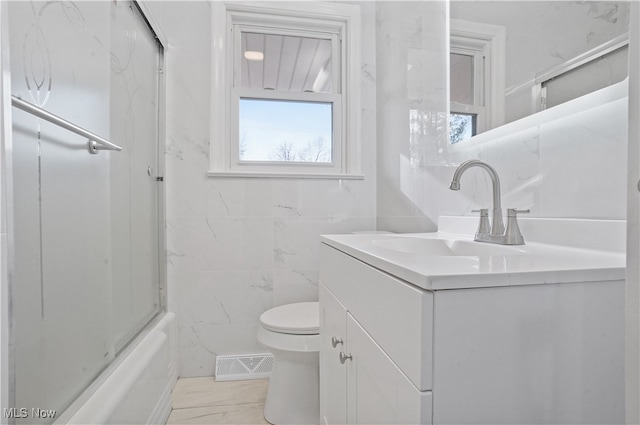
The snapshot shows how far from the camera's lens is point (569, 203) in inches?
29.9

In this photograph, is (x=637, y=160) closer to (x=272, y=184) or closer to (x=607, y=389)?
(x=607, y=389)

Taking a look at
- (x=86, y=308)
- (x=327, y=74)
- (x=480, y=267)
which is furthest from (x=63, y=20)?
(x=327, y=74)

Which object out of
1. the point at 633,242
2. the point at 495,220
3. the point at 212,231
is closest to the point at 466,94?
the point at 495,220

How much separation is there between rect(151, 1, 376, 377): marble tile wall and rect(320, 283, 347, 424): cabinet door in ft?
2.28

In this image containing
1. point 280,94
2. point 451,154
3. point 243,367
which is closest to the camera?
point 451,154

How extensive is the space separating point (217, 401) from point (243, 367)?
228 millimetres

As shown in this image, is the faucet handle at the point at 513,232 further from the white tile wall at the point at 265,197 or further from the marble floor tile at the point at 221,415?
the marble floor tile at the point at 221,415

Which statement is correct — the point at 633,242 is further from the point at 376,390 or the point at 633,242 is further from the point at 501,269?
the point at 376,390

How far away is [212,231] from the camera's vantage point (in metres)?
1.70

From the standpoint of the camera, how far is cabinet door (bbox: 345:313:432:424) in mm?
443

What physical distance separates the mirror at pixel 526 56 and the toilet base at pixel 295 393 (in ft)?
3.59

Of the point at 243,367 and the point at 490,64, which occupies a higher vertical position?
the point at 490,64

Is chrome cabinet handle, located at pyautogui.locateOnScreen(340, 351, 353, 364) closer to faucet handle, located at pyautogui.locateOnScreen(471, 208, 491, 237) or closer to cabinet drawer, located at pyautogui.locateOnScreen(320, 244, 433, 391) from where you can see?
cabinet drawer, located at pyautogui.locateOnScreen(320, 244, 433, 391)

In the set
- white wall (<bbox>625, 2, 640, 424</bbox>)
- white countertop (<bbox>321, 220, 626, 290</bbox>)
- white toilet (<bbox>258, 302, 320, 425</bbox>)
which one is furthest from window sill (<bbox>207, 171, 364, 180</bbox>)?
white wall (<bbox>625, 2, 640, 424</bbox>)
